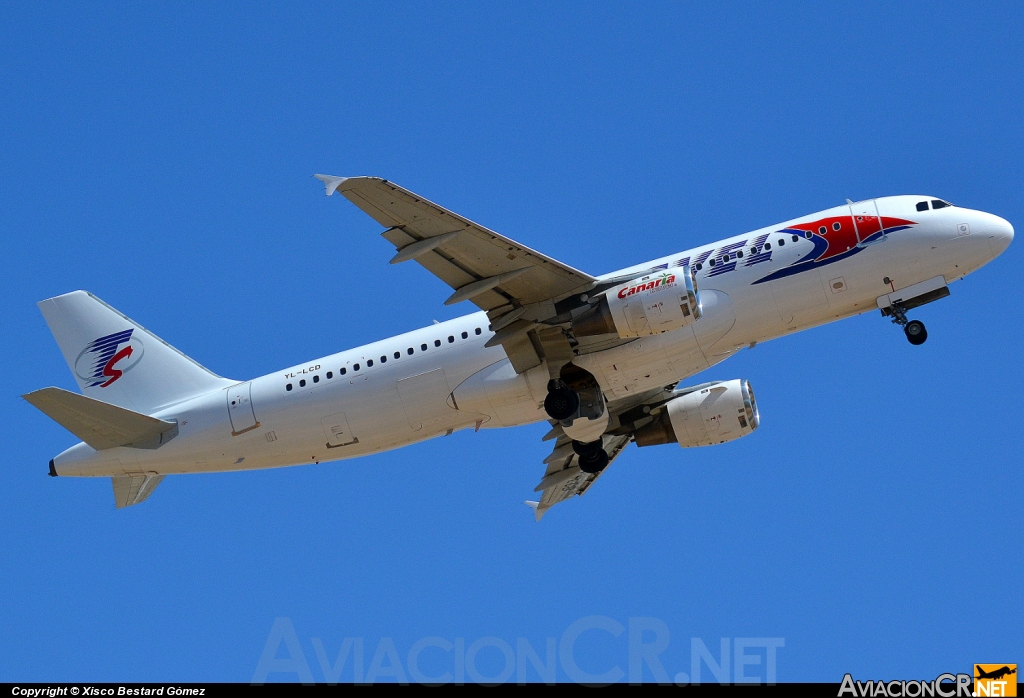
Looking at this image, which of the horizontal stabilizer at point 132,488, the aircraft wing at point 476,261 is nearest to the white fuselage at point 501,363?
the horizontal stabilizer at point 132,488

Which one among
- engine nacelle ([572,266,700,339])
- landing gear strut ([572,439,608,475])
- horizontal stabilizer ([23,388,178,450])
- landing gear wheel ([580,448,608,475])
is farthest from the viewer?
landing gear wheel ([580,448,608,475])

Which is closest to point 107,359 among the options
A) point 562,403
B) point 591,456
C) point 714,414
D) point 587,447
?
point 562,403

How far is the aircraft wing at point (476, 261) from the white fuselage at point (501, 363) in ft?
4.80

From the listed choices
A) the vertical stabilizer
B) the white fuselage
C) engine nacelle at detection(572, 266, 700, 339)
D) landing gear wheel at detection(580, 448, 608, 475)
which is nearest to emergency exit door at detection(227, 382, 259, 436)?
the white fuselage

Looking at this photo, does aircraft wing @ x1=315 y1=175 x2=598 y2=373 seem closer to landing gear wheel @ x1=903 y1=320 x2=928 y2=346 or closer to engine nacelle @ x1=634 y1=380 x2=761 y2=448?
engine nacelle @ x1=634 y1=380 x2=761 y2=448

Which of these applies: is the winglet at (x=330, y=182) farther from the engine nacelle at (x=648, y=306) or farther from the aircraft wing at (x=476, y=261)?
the engine nacelle at (x=648, y=306)

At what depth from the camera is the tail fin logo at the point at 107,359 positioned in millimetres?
38812

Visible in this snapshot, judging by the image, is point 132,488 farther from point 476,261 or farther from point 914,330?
point 914,330

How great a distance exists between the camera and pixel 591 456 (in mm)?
39031

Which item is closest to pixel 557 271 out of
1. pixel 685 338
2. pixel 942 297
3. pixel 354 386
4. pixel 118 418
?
pixel 685 338

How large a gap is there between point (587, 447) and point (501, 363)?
5.41m

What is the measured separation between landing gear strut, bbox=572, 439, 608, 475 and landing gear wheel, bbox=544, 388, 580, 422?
4.00 m

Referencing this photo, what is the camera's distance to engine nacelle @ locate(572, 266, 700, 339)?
32.2 meters

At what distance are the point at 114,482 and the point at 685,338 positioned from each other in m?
18.4
